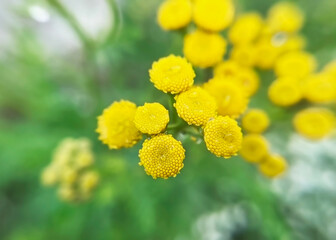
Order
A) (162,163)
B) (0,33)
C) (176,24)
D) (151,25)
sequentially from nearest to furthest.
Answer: (162,163) < (176,24) < (151,25) < (0,33)

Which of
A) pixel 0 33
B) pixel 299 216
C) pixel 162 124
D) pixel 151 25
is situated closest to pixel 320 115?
pixel 299 216

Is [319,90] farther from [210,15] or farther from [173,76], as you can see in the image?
[173,76]

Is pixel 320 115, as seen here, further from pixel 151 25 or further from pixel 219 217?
pixel 151 25

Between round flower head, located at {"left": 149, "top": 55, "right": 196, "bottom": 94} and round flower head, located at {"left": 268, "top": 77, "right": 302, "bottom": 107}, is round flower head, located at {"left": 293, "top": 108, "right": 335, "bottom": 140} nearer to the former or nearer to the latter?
round flower head, located at {"left": 268, "top": 77, "right": 302, "bottom": 107}

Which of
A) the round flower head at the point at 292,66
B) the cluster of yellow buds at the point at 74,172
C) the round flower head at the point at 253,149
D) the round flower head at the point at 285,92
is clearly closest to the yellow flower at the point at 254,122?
the round flower head at the point at 253,149

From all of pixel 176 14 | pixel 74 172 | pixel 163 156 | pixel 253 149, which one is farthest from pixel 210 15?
pixel 74 172

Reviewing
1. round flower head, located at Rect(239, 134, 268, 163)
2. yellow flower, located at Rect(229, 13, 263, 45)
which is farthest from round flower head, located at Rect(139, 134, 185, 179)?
yellow flower, located at Rect(229, 13, 263, 45)
